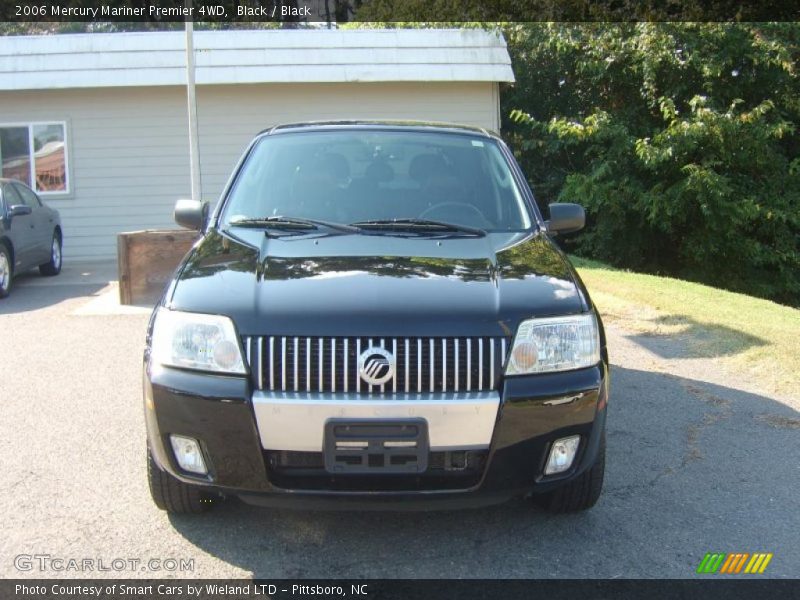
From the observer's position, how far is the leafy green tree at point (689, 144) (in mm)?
14516

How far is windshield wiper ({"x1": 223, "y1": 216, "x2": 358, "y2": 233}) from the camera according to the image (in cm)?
427

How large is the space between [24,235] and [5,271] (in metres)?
0.97

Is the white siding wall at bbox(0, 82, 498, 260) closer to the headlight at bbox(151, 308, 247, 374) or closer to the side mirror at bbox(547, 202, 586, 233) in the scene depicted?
→ the side mirror at bbox(547, 202, 586, 233)

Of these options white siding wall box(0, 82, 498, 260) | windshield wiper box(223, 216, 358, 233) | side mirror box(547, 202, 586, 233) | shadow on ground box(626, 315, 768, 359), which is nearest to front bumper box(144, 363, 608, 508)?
windshield wiper box(223, 216, 358, 233)

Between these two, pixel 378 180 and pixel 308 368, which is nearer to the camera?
pixel 308 368

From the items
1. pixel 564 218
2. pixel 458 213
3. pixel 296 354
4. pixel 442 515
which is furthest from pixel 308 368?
pixel 564 218

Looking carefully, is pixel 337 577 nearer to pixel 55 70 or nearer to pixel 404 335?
pixel 404 335

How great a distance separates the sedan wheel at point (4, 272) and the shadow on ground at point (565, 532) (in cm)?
789

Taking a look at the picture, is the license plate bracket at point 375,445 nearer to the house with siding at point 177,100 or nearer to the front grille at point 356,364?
the front grille at point 356,364

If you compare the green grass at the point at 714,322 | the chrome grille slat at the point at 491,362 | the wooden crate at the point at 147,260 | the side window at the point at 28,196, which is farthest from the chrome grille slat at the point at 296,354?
the side window at the point at 28,196

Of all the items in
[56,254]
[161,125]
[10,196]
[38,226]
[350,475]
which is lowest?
[56,254]

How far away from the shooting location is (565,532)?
3.78 meters

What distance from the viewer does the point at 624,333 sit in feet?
26.9

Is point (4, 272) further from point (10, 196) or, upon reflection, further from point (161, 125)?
point (161, 125)
